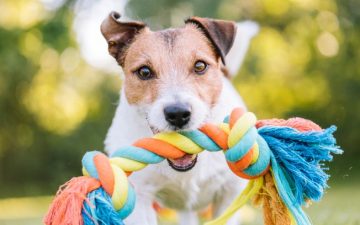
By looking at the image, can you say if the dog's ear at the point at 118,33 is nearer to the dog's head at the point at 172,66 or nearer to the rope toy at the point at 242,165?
the dog's head at the point at 172,66

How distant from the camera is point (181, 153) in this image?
335 centimetres

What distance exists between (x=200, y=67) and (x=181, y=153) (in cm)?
88

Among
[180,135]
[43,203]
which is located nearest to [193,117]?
[180,135]

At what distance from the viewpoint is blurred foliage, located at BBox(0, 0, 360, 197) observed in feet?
53.6

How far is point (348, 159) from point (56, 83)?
10215mm

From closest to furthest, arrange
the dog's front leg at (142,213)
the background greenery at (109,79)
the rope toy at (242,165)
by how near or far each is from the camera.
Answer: the rope toy at (242,165) < the dog's front leg at (142,213) < the background greenery at (109,79)

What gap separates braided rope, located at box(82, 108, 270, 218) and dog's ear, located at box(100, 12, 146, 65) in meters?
1.29

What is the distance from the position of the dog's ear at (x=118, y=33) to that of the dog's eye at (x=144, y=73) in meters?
0.43

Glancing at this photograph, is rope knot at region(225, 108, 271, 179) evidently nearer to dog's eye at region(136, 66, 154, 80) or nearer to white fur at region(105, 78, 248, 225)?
white fur at region(105, 78, 248, 225)

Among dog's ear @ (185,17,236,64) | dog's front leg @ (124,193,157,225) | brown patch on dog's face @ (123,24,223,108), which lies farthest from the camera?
dog's ear @ (185,17,236,64)

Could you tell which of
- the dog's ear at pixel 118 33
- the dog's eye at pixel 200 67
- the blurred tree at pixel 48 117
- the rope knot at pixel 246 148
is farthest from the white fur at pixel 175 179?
the blurred tree at pixel 48 117

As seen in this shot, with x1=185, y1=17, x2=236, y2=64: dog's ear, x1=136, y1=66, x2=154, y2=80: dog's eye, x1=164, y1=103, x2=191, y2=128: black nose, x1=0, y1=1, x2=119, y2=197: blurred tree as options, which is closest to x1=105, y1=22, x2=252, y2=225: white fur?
x1=164, y1=103, x2=191, y2=128: black nose

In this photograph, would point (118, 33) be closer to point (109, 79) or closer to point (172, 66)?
point (172, 66)

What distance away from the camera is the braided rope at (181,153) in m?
2.99
